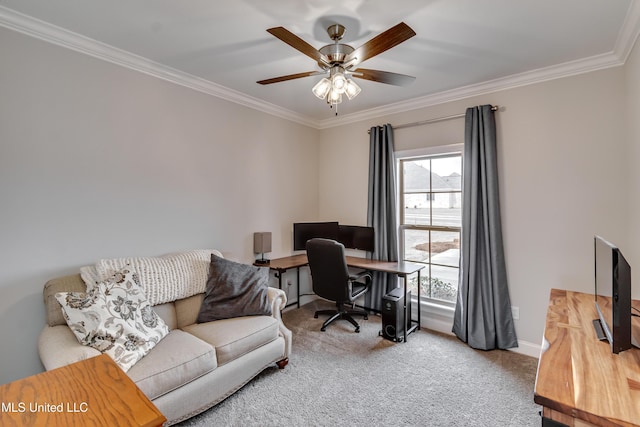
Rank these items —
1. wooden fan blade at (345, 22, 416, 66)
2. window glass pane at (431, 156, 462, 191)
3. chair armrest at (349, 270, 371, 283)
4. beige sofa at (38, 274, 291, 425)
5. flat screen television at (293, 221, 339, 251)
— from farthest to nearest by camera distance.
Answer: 1. flat screen television at (293, 221, 339, 251)
2. window glass pane at (431, 156, 462, 191)
3. chair armrest at (349, 270, 371, 283)
4. beige sofa at (38, 274, 291, 425)
5. wooden fan blade at (345, 22, 416, 66)

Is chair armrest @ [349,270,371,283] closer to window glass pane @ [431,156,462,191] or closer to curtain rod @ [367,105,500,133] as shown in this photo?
window glass pane @ [431,156,462,191]

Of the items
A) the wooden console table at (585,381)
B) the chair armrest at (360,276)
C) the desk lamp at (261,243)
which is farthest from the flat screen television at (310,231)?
the wooden console table at (585,381)

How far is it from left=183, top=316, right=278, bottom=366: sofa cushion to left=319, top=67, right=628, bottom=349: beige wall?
2.36 meters

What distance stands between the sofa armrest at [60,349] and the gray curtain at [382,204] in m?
2.85

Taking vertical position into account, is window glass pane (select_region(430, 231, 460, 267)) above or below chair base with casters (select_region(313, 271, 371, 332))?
above

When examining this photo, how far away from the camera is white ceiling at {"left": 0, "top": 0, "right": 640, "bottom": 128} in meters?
1.83

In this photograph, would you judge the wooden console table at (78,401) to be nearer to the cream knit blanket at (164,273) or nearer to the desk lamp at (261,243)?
the cream knit blanket at (164,273)

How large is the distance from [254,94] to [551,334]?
3254mm

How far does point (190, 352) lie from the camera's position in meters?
1.92

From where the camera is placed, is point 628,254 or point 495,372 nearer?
point 628,254

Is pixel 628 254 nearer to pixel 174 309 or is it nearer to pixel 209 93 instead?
pixel 174 309

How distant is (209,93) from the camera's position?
10.0 ft

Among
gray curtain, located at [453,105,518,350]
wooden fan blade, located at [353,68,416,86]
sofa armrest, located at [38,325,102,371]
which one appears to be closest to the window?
gray curtain, located at [453,105,518,350]

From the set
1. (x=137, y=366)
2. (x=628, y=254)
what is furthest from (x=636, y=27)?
(x=137, y=366)
